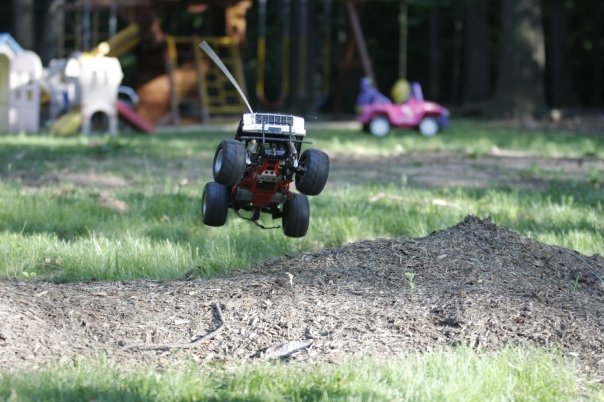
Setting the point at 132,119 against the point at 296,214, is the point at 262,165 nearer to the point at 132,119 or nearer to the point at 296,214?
the point at 296,214

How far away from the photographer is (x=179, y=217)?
22.9 feet

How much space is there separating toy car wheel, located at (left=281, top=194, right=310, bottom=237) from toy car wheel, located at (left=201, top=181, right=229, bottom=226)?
297 mm

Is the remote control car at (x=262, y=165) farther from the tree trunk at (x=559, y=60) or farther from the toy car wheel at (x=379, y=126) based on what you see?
the tree trunk at (x=559, y=60)

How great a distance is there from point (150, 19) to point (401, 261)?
16122 millimetres

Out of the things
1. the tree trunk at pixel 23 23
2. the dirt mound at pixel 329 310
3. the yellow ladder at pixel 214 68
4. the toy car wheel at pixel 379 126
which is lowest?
the dirt mound at pixel 329 310

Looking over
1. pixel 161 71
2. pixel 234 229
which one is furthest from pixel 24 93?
pixel 234 229

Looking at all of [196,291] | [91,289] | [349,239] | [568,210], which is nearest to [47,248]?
[91,289]

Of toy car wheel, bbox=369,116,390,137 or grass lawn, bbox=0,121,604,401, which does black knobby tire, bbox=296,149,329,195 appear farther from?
toy car wheel, bbox=369,116,390,137

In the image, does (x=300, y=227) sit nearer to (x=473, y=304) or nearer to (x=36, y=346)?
(x=473, y=304)

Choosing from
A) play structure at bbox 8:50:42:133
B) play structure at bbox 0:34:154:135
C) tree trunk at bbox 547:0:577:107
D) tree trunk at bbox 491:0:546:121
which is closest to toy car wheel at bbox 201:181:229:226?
play structure at bbox 0:34:154:135

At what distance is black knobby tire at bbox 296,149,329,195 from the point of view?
4.53 metres

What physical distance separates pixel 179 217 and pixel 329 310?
2962mm

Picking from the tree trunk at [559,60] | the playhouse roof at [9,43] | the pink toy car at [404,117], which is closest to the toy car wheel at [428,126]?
the pink toy car at [404,117]

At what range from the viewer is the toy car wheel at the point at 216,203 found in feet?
15.5
